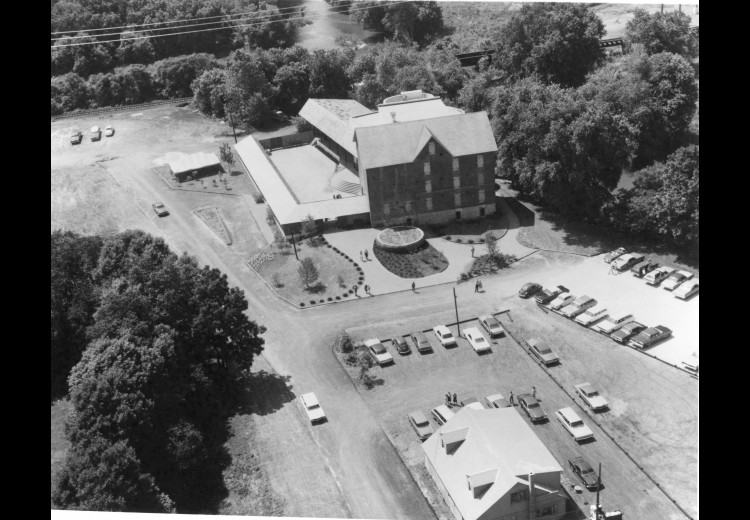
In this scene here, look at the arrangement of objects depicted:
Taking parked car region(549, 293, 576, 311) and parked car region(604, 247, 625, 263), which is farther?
parked car region(604, 247, 625, 263)

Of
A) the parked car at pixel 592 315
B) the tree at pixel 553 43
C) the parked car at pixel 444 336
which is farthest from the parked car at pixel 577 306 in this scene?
the tree at pixel 553 43

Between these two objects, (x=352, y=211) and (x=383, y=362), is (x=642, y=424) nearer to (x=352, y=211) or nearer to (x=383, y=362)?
(x=383, y=362)

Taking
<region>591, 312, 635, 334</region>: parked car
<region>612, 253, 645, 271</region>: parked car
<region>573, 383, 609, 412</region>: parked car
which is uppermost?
<region>612, 253, 645, 271</region>: parked car

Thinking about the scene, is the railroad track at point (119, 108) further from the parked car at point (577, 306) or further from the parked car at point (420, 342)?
the parked car at point (577, 306)

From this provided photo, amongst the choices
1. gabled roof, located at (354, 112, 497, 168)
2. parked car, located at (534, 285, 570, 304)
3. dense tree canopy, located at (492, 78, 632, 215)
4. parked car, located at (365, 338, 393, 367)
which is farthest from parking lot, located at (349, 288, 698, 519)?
gabled roof, located at (354, 112, 497, 168)

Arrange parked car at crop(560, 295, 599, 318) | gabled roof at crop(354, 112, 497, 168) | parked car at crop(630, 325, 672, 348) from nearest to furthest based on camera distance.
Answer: parked car at crop(630, 325, 672, 348)
parked car at crop(560, 295, 599, 318)
gabled roof at crop(354, 112, 497, 168)

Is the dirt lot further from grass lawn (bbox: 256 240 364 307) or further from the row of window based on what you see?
the row of window

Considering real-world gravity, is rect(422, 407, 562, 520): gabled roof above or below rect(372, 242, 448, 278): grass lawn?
below
